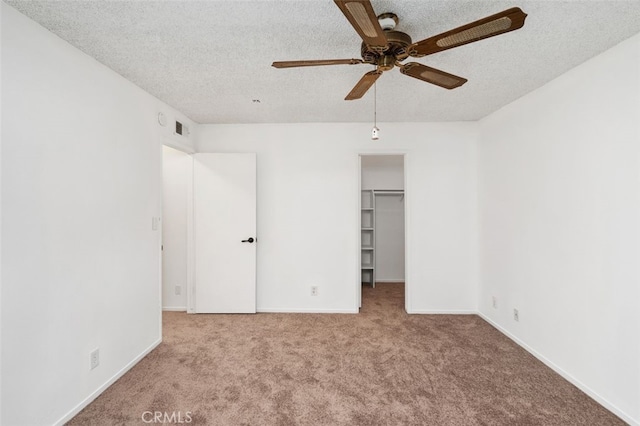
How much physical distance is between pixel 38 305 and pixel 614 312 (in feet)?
11.8

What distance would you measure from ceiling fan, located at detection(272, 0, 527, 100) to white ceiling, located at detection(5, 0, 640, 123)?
0.19m

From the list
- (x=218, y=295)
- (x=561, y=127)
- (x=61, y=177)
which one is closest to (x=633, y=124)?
(x=561, y=127)

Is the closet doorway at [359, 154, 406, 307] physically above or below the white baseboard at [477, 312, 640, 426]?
above

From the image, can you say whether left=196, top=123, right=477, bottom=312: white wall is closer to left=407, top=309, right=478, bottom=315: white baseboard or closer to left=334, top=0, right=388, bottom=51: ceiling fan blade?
left=407, top=309, right=478, bottom=315: white baseboard

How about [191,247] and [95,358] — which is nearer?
[95,358]

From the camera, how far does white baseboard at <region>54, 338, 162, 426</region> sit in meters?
1.86

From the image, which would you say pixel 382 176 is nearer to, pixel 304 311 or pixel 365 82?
pixel 304 311

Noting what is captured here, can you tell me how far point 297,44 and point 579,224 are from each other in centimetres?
244

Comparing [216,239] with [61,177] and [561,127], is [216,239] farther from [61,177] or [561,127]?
[561,127]

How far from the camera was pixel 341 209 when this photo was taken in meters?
3.76

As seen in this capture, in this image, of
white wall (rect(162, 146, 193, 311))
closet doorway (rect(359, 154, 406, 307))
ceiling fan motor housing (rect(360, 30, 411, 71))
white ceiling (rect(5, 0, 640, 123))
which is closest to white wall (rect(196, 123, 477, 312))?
white wall (rect(162, 146, 193, 311))

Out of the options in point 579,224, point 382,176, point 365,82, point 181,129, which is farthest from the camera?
point 382,176

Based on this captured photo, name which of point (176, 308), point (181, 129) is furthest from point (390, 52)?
point (176, 308)

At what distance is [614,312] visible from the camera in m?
1.96
